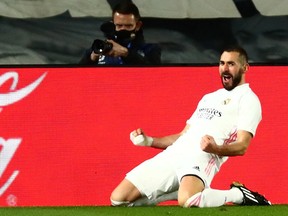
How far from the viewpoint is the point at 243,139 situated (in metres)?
A: 9.41

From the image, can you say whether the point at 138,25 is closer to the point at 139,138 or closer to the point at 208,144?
the point at 139,138

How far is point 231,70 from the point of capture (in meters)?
9.73

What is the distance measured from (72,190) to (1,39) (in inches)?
46.9

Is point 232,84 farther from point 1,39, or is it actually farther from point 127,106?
point 1,39

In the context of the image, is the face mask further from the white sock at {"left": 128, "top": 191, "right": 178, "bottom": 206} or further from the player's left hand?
the player's left hand

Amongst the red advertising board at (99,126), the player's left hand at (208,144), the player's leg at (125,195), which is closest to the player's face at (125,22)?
the red advertising board at (99,126)

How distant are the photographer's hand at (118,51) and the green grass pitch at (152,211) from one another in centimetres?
133

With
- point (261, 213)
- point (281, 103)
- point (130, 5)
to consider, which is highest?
point (130, 5)

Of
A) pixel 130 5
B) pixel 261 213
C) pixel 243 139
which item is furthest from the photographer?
pixel 130 5

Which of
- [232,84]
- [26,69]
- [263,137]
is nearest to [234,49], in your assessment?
[232,84]

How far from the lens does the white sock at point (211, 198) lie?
30.5 feet

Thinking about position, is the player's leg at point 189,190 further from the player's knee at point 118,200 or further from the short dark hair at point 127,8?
the short dark hair at point 127,8

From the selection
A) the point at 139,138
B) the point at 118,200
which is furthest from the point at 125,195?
the point at 139,138

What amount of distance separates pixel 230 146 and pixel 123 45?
1317 mm
